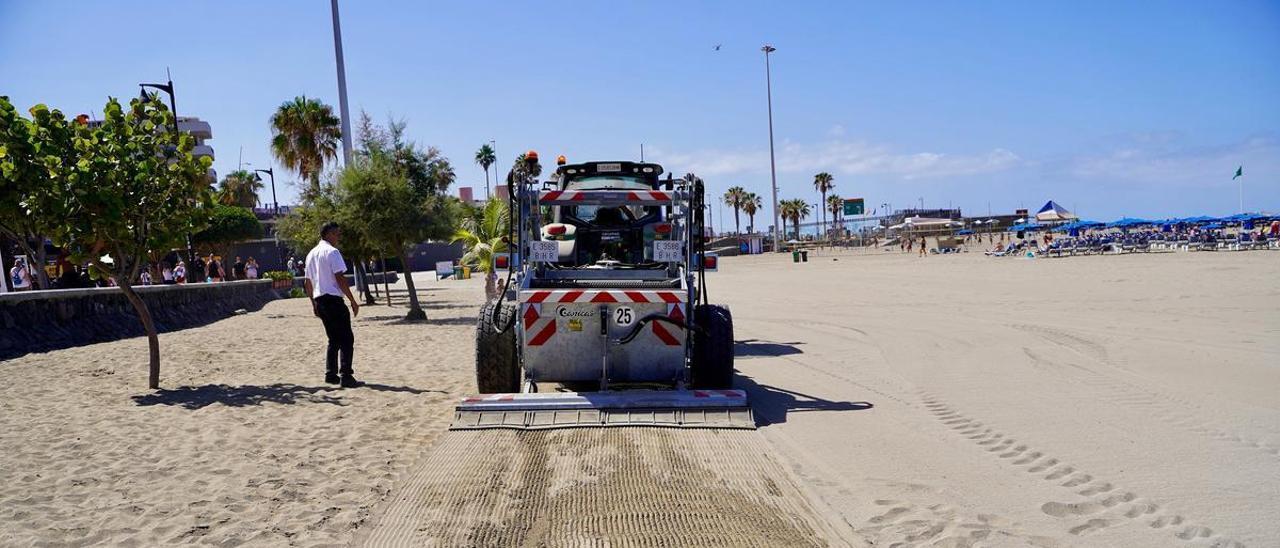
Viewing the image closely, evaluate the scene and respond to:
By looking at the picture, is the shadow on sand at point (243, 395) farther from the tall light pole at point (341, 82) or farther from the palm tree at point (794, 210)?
the palm tree at point (794, 210)

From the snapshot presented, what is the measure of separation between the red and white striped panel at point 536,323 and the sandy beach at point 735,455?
1.06 m

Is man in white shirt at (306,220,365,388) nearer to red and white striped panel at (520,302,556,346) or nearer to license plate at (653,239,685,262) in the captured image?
red and white striped panel at (520,302,556,346)

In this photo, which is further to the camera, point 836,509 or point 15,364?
point 15,364

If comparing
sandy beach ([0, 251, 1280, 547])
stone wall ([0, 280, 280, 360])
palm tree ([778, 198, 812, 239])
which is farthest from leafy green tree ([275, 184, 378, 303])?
palm tree ([778, 198, 812, 239])

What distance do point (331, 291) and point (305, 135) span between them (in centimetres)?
2850

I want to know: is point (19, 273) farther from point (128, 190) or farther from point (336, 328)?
point (336, 328)

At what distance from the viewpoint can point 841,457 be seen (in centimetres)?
587

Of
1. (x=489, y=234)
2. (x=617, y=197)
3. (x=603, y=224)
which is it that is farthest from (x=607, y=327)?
(x=489, y=234)

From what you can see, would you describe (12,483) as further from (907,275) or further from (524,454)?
(907,275)

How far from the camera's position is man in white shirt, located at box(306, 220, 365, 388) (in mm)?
8664

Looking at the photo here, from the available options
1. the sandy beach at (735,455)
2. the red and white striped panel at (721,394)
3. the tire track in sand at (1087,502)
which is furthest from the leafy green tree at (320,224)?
the tire track in sand at (1087,502)

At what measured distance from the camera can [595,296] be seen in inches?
283

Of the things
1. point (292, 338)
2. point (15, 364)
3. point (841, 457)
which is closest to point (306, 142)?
point (292, 338)

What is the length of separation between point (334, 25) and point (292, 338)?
40.8 feet
